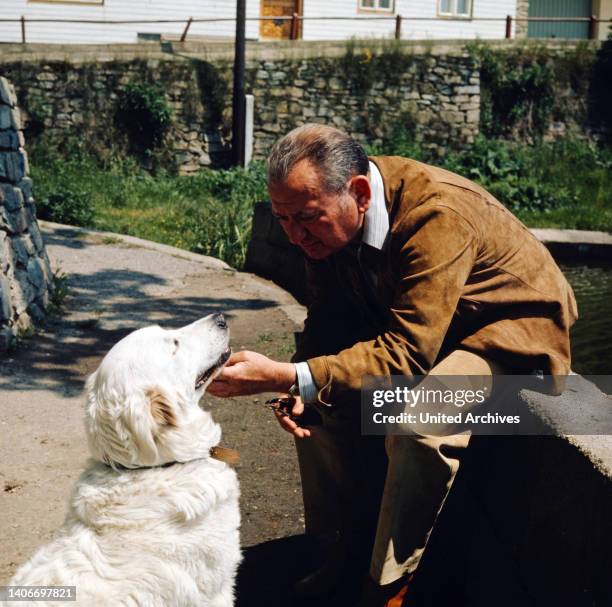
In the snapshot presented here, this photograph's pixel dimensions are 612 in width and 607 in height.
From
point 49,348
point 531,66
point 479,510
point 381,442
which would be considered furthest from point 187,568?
point 531,66

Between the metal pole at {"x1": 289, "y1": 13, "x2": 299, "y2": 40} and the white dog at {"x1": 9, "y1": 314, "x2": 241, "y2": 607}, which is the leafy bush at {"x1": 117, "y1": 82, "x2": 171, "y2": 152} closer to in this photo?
the metal pole at {"x1": 289, "y1": 13, "x2": 299, "y2": 40}

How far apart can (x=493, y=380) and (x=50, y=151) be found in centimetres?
1501

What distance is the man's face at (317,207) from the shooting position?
2.82m

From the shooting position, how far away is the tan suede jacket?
271 cm

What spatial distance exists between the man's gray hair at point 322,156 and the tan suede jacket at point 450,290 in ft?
0.61

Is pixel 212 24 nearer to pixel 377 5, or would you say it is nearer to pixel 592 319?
pixel 377 5

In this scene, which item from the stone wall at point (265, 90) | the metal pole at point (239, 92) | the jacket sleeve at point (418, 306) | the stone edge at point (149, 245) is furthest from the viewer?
the stone wall at point (265, 90)

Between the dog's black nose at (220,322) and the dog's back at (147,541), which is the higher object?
the dog's black nose at (220,322)

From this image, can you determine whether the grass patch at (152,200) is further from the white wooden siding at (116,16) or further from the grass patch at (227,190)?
the white wooden siding at (116,16)

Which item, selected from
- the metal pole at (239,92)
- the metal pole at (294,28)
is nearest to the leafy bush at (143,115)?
the metal pole at (239,92)

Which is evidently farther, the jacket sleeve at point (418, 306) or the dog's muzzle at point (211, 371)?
the dog's muzzle at point (211, 371)

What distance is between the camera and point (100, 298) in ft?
25.7

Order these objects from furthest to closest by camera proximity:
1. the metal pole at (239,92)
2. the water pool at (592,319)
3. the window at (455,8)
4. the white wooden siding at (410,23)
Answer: the window at (455,8)
the white wooden siding at (410,23)
the metal pole at (239,92)
the water pool at (592,319)

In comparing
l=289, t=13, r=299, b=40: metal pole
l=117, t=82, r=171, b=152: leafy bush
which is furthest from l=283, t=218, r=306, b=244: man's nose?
l=289, t=13, r=299, b=40: metal pole
